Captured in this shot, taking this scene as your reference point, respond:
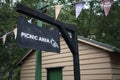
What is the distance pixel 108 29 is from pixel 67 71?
7.81 metres

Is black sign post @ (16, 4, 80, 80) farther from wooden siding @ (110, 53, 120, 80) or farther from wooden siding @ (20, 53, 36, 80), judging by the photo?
wooden siding @ (20, 53, 36, 80)

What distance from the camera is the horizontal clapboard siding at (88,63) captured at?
10.3 m

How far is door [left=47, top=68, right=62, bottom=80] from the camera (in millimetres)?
12068

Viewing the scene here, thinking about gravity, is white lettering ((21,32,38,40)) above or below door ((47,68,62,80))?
above

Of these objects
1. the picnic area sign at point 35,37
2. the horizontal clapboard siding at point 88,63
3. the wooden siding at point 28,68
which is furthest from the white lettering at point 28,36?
the wooden siding at point 28,68

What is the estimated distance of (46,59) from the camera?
1302cm

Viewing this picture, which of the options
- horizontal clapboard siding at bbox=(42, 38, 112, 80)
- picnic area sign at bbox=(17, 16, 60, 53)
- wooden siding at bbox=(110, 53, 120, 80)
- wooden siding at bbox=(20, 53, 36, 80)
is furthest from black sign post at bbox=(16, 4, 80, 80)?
wooden siding at bbox=(20, 53, 36, 80)

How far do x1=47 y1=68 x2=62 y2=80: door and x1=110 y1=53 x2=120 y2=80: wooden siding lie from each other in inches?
115

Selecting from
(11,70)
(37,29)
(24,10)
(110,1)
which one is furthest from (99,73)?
(11,70)

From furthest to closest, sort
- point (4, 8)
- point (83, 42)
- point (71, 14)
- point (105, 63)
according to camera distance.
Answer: point (71, 14) → point (4, 8) → point (83, 42) → point (105, 63)

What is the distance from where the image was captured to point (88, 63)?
35.9 feet

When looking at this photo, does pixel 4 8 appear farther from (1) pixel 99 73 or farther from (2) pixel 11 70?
(1) pixel 99 73

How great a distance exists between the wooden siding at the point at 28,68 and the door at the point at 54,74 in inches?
55.1

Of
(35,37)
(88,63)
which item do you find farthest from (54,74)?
(35,37)
